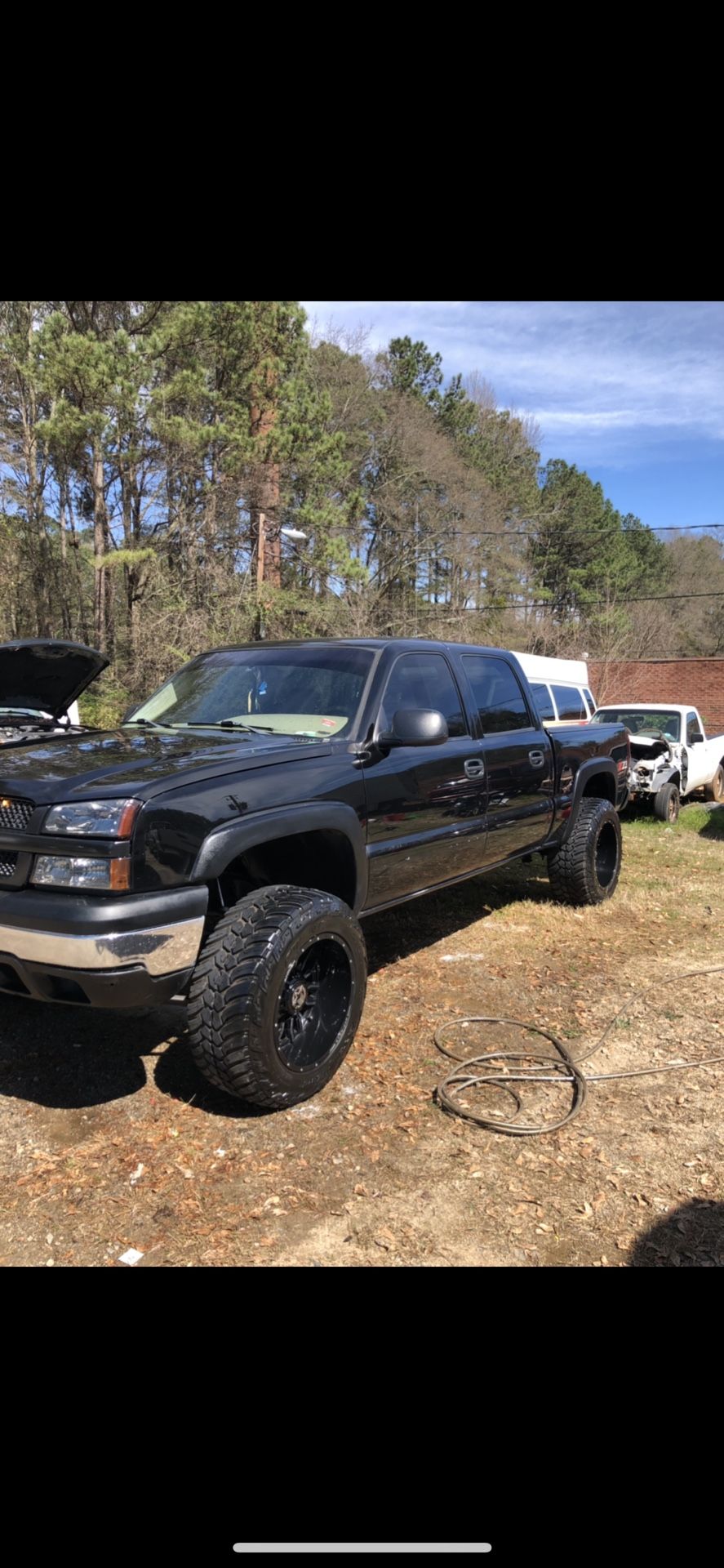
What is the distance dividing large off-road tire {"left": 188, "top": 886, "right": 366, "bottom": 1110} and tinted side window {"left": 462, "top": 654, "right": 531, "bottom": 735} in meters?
1.89

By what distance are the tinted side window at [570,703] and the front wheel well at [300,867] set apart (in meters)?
8.38

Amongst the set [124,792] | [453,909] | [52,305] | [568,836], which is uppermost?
[52,305]

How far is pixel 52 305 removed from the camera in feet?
52.5

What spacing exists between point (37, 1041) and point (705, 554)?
3939 cm

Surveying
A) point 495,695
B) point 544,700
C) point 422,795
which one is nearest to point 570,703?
point 544,700

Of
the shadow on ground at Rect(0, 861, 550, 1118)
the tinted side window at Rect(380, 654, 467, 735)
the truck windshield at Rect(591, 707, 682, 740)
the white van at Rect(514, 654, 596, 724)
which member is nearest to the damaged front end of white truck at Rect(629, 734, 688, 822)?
the truck windshield at Rect(591, 707, 682, 740)

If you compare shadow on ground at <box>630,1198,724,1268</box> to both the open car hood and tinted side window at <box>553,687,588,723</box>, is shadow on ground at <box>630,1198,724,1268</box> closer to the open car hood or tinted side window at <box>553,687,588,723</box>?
the open car hood

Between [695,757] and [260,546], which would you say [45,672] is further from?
[260,546]

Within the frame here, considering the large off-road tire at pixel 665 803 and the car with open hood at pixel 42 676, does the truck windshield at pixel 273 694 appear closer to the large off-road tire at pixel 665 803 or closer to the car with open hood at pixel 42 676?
the car with open hood at pixel 42 676

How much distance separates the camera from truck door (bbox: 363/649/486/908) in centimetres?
373

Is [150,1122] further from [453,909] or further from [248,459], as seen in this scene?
[248,459]

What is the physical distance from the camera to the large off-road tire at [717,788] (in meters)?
12.9

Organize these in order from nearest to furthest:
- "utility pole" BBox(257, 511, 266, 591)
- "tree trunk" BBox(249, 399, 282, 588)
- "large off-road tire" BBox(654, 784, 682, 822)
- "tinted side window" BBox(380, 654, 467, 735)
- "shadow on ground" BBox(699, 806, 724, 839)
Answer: "tinted side window" BBox(380, 654, 467, 735) < "shadow on ground" BBox(699, 806, 724, 839) < "large off-road tire" BBox(654, 784, 682, 822) < "tree trunk" BBox(249, 399, 282, 588) < "utility pole" BBox(257, 511, 266, 591)
